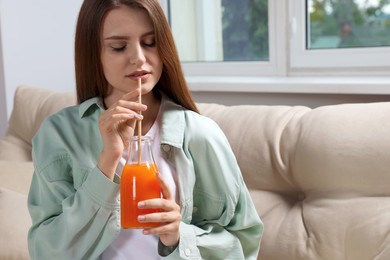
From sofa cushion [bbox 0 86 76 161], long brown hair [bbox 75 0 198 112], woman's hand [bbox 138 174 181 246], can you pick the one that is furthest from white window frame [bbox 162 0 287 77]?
woman's hand [bbox 138 174 181 246]

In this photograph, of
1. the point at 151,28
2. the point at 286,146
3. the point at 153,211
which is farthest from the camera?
the point at 286,146

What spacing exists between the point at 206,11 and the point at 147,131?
5.13 feet

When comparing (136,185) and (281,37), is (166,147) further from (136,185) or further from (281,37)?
(281,37)

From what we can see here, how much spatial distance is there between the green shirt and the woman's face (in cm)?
10

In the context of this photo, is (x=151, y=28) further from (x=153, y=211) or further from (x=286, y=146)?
(x=286, y=146)

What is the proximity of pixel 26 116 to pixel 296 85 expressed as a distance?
1.00 m

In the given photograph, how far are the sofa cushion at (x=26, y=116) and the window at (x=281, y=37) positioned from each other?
0.62 metres

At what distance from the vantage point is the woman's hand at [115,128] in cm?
108

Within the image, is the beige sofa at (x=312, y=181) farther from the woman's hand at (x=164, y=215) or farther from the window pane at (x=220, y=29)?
the window pane at (x=220, y=29)

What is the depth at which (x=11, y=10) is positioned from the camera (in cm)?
268

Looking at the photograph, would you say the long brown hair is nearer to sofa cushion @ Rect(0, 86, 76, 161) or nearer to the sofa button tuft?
the sofa button tuft

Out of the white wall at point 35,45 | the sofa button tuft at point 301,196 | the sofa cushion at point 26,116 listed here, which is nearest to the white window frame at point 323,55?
the sofa button tuft at point 301,196

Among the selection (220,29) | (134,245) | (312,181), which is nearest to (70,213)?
(134,245)

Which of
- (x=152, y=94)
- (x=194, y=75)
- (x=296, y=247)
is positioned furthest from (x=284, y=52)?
(x=152, y=94)
